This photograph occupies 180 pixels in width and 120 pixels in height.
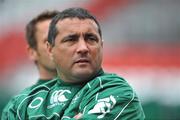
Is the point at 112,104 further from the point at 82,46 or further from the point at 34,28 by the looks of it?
the point at 34,28

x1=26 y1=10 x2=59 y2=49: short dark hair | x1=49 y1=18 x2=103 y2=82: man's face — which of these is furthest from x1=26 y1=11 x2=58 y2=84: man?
x1=49 y1=18 x2=103 y2=82: man's face

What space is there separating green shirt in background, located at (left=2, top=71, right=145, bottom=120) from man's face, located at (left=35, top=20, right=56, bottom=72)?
117cm

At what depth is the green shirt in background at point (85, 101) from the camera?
9.32 ft

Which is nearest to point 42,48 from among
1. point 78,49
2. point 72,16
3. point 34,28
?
point 34,28

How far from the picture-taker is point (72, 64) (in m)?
3.02

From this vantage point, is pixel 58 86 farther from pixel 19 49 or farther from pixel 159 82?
pixel 19 49

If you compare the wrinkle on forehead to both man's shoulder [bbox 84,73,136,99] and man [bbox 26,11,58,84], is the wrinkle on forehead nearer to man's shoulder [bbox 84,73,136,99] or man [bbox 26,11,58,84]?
man's shoulder [bbox 84,73,136,99]

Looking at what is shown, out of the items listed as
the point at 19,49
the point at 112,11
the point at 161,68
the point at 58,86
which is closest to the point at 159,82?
the point at 161,68

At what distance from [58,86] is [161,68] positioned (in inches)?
181

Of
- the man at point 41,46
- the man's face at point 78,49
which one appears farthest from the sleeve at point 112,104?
the man at point 41,46

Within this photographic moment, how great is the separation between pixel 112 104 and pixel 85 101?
0.15 metres

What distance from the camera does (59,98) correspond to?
308 cm

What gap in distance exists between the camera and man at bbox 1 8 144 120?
2.85 meters

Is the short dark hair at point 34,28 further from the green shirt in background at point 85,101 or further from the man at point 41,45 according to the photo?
the green shirt in background at point 85,101
